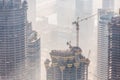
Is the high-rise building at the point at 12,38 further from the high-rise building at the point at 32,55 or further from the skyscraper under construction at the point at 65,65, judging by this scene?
the skyscraper under construction at the point at 65,65

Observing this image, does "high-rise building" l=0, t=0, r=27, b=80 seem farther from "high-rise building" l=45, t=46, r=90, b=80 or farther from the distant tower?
the distant tower

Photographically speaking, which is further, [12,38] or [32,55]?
[32,55]

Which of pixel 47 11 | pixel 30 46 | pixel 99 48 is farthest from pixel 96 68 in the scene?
pixel 47 11

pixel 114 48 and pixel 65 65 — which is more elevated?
pixel 114 48

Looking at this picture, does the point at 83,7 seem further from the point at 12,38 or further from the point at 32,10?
the point at 12,38

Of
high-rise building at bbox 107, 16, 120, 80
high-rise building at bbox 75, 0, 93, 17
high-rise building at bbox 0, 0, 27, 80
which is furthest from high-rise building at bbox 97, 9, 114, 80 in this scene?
high-rise building at bbox 75, 0, 93, 17

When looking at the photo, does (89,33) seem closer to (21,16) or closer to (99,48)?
(99,48)

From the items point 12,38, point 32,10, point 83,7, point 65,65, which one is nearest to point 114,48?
point 65,65
